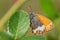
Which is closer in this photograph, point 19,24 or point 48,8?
point 19,24

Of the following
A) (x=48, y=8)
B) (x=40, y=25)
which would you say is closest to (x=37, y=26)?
(x=40, y=25)

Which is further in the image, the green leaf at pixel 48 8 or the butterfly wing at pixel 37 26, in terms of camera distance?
the green leaf at pixel 48 8

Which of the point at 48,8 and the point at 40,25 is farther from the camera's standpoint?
the point at 48,8

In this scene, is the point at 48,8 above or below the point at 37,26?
above

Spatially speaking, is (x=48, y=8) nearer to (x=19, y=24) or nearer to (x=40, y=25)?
(x=40, y=25)

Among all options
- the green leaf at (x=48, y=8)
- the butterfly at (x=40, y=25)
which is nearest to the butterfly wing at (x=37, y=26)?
the butterfly at (x=40, y=25)

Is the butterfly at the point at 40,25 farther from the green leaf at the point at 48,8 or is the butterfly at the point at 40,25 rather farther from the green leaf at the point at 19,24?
the green leaf at the point at 48,8

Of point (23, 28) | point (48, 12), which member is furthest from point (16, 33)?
point (48, 12)

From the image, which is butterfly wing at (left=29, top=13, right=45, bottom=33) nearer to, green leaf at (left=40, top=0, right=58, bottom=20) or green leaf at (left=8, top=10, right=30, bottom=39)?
green leaf at (left=8, top=10, right=30, bottom=39)

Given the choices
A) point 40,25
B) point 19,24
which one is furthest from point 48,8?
point 19,24
